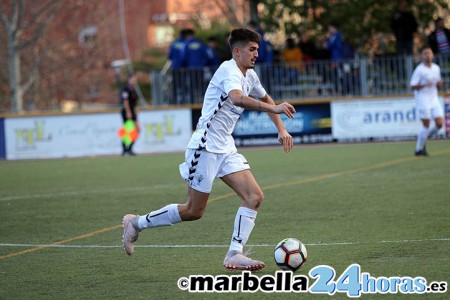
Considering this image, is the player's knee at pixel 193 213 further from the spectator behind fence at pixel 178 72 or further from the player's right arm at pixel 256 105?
the spectator behind fence at pixel 178 72

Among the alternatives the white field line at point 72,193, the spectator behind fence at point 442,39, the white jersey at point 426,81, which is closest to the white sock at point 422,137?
the white jersey at point 426,81

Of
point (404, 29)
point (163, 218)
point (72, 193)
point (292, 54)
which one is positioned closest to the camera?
point (163, 218)

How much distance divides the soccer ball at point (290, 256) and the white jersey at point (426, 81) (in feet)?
40.8

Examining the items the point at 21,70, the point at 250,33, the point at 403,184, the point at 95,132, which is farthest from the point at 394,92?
the point at 21,70

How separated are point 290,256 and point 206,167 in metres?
1.12

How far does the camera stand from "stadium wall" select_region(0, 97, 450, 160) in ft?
85.9

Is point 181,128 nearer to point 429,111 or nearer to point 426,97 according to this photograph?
point 426,97

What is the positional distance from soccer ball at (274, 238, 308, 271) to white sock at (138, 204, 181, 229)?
115cm

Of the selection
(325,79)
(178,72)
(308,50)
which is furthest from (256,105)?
(308,50)

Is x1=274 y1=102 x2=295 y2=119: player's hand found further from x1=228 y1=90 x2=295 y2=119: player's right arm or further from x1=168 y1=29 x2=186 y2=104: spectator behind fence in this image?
x1=168 y1=29 x2=186 y2=104: spectator behind fence

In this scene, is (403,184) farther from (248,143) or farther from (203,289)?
(248,143)

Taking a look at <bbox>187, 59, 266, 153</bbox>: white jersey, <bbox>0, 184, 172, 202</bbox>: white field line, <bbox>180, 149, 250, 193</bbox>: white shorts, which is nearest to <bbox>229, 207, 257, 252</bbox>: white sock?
<bbox>180, 149, 250, 193</bbox>: white shorts

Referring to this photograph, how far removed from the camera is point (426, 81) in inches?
791

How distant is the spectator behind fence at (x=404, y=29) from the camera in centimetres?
2762
